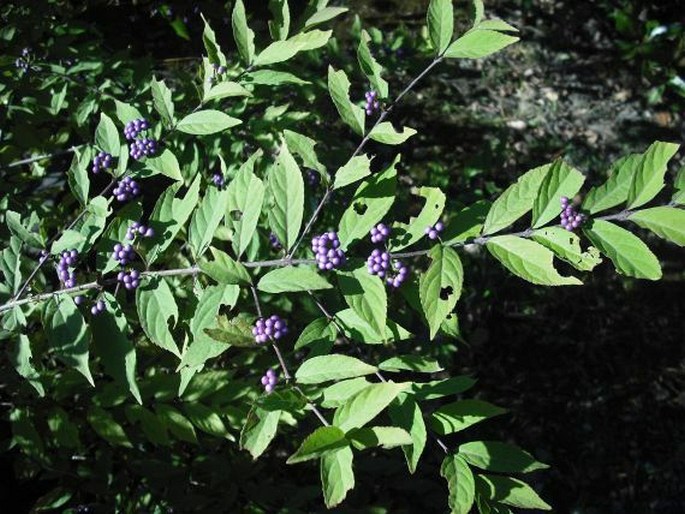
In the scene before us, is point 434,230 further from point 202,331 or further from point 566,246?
point 202,331

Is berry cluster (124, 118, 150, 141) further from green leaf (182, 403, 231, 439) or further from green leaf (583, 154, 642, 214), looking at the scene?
green leaf (583, 154, 642, 214)

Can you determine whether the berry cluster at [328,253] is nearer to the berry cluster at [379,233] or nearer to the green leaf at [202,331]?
the berry cluster at [379,233]

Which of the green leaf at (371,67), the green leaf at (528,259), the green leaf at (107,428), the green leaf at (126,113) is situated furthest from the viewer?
the green leaf at (107,428)

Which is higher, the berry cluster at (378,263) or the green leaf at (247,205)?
the green leaf at (247,205)

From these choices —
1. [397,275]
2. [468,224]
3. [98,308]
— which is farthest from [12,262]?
[468,224]

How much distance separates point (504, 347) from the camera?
506 cm

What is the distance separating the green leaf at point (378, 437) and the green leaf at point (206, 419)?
1088mm

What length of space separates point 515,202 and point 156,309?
1.07m

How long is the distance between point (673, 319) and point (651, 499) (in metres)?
1.40

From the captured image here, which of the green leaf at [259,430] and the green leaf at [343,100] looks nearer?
the green leaf at [259,430]

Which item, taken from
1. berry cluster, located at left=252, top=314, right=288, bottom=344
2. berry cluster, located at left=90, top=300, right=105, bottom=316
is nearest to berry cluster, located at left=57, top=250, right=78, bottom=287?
berry cluster, located at left=90, top=300, right=105, bottom=316

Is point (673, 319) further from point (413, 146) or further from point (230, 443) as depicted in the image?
point (230, 443)

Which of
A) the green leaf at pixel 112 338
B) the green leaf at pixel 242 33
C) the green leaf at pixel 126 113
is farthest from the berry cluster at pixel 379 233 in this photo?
the green leaf at pixel 126 113

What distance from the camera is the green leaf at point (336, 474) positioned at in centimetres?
165
